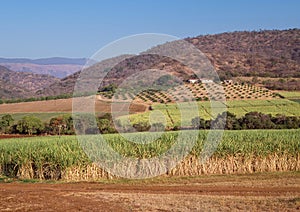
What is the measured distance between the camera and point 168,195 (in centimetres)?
1501

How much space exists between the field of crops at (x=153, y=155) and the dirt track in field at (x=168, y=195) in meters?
1.49

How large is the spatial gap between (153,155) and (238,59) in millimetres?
114357

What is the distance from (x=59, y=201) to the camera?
45.3 feet

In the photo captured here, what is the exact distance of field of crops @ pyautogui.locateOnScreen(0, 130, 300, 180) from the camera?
69.2 feet

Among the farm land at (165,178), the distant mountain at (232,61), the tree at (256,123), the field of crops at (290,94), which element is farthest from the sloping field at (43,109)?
the farm land at (165,178)

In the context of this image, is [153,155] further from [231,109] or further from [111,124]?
[231,109]

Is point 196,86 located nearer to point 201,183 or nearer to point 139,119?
point 139,119

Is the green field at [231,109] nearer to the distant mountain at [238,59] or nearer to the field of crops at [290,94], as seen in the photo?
the field of crops at [290,94]

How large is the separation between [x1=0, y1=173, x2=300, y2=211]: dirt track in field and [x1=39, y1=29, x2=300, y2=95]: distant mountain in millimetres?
33249

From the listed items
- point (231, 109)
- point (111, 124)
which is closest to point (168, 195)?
point (111, 124)

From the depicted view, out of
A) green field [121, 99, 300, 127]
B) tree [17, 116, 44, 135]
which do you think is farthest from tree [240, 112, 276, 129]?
tree [17, 116, 44, 135]

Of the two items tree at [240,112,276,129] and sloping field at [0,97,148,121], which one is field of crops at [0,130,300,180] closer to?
tree at [240,112,276,129]

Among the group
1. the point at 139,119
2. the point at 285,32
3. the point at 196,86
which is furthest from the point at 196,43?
the point at 139,119

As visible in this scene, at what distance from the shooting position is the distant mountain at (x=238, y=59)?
71.2 metres
